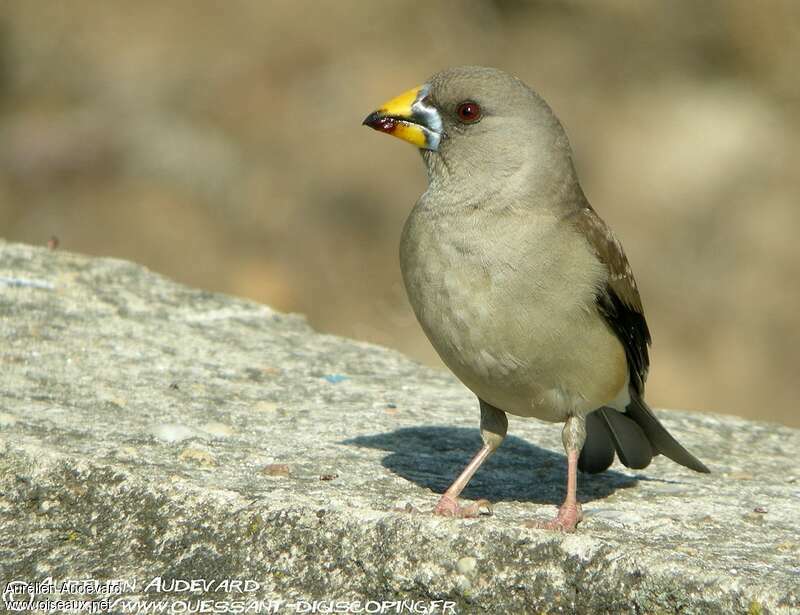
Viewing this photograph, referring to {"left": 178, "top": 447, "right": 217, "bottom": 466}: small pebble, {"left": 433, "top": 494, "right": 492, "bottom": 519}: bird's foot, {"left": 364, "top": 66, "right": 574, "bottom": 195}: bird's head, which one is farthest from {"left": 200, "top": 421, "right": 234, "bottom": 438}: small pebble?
{"left": 364, "top": 66, "right": 574, "bottom": 195}: bird's head

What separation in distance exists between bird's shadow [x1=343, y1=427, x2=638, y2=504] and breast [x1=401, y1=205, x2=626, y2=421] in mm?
402

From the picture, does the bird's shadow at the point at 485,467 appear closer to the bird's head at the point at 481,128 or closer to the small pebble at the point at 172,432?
the small pebble at the point at 172,432

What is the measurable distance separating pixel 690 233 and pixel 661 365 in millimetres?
1456

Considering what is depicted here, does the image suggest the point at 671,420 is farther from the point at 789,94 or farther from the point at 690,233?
the point at 789,94

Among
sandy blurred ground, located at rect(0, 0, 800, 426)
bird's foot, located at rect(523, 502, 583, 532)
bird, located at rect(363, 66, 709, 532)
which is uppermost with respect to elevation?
sandy blurred ground, located at rect(0, 0, 800, 426)

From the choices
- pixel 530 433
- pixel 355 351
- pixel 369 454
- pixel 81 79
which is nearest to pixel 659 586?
pixel 369 454

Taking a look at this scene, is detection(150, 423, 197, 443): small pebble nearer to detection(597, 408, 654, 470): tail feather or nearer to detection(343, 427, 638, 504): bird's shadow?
detection(343, 427, 638, 504): bird's shadow

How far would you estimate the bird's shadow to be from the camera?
5.05 m

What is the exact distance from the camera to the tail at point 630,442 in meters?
5.30

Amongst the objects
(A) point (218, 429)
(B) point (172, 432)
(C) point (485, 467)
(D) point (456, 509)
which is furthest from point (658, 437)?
→ (B) point (172, 432)

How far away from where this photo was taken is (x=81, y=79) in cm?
1375

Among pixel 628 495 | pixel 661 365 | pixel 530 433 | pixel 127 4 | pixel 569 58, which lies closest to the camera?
pixel 628 495

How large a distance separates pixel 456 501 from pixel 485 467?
2.91 feet

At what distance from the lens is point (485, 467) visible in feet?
17.6
